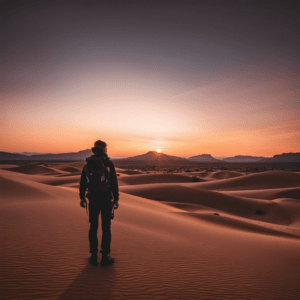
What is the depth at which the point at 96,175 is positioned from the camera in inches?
153

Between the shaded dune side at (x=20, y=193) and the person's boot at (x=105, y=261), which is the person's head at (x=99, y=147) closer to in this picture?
the person's boot at (x=105, y=261)

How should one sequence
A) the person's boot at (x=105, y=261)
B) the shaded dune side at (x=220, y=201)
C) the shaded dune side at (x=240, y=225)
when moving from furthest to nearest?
the shaded dune side at (x=220, y=201) → the shaded dune side at (x=240, y=225) → the person's boot at (x=105, y=261)

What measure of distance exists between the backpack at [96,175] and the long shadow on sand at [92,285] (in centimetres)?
140

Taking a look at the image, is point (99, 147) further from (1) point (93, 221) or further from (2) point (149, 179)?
(2) point (149, 179)

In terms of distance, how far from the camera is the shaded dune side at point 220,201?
59.5 feet

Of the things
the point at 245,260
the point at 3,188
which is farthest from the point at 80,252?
the point at 3,188

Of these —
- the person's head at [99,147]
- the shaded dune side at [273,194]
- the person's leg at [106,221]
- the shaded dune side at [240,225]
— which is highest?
the person's head at [99,147]

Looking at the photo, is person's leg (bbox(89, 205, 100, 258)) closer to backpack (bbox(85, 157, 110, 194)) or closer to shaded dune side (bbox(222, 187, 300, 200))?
backpack (bbox(85, 157, 110, 194))

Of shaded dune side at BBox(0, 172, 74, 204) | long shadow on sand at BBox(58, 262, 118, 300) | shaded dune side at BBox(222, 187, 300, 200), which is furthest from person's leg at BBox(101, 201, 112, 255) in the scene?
shaded dune side at BBox(222, 187, 300, 200)

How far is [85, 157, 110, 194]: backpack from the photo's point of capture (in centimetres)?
389

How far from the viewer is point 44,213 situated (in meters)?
6.92

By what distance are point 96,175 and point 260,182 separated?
124 ft

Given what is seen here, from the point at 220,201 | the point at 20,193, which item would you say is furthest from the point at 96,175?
the point at 220,201

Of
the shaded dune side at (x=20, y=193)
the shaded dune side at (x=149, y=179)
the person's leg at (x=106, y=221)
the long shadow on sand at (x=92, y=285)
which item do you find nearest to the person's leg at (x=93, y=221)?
the person's leg at (x=106, y=221)
